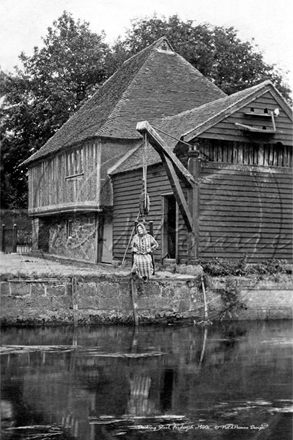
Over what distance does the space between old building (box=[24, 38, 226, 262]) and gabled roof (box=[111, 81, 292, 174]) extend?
1.17m

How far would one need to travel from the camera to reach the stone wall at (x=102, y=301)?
14477 millimetres

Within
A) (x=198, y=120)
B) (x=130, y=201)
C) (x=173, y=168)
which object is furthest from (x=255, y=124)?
(x=130, y=201)

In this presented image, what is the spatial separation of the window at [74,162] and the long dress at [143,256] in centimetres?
1015

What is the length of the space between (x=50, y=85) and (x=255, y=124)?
38.7 ft

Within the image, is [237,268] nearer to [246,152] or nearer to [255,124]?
[246,152]

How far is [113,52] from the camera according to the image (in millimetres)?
31516

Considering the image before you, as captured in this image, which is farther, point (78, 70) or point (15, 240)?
point (15, 240)

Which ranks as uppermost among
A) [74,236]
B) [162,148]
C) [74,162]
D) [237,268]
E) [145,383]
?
[74,162]

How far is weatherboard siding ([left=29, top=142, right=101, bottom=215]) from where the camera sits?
2508 centimetres

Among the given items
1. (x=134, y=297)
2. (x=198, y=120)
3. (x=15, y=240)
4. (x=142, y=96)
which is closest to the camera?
(x=134, y=297)

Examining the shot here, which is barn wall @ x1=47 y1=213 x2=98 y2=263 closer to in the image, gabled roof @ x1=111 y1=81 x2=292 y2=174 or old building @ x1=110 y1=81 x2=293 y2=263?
gabled roof @ x1=111 y1=81 x2=292 y2=174

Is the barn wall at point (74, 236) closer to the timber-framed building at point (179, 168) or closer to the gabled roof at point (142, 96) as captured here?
Answer: the timber-framed building at point (179, 168)

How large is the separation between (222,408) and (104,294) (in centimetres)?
704

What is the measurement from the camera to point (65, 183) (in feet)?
90.0
